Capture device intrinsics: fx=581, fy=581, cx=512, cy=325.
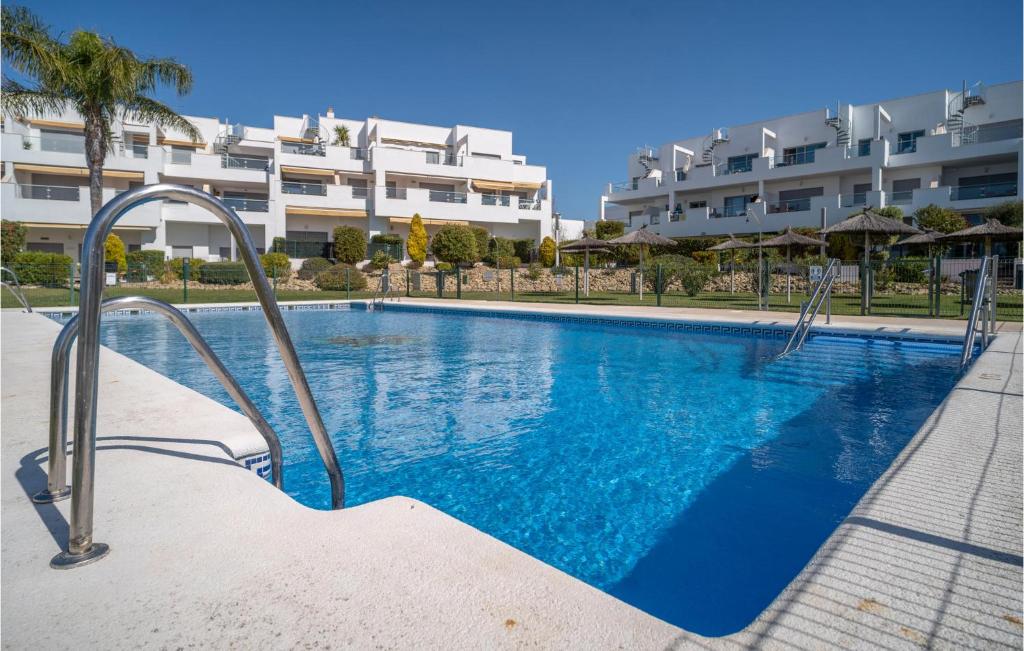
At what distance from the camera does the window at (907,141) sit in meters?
32.8

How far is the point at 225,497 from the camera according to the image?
7.80 ft

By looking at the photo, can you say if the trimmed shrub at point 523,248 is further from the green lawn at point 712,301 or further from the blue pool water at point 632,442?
the blue pool water at point 632,442

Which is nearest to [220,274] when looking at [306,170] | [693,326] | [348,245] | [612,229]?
[348,245]

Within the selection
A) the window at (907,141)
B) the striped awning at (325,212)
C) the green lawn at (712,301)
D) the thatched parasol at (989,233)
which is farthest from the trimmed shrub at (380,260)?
the window at (907,141)

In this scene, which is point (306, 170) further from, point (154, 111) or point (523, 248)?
point (154, 111)

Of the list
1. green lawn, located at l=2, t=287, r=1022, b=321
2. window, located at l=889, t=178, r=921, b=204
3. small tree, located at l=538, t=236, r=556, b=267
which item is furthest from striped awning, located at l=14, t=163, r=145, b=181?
window, located at l=889, t=178, r=921, b=204

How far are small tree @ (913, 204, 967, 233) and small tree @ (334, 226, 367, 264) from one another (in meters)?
29.2

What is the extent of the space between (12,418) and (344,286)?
25.2 metres

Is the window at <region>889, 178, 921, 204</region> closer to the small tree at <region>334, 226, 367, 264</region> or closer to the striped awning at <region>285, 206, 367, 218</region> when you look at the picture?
the small tree at <region>334, 226, 367, 264</region>

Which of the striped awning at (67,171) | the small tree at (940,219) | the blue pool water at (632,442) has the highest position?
the striped awning at (67,171)

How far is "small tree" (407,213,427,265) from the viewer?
36.3m

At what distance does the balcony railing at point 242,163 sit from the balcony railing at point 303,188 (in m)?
1.82

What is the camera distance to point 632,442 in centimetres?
545

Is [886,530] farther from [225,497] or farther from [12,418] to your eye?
[12,418]
